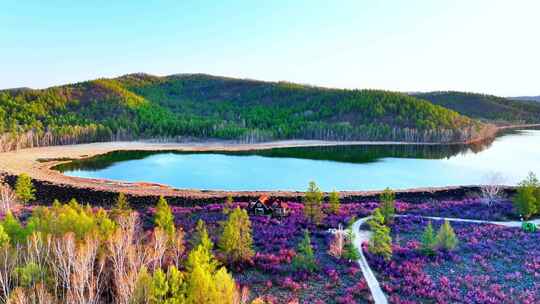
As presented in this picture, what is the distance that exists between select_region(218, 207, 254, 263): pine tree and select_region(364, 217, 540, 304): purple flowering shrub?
28.5 ft

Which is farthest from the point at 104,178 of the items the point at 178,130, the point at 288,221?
the point at 178,130

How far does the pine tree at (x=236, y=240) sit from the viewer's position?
26297 mm

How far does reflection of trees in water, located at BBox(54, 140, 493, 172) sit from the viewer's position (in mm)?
89000

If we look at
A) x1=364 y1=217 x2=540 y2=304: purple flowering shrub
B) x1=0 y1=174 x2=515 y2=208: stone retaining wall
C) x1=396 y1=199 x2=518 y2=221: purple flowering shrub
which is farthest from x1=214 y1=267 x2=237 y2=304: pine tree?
x1=0 y1=174 x2=515 y2=208: stone retaining wall

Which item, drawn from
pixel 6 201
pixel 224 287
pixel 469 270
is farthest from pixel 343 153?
pixel 224 287

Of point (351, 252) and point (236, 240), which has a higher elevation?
point (236, 240)

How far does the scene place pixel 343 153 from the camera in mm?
105875

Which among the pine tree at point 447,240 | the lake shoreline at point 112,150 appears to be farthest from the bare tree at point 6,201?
the pine tree at point 447,240

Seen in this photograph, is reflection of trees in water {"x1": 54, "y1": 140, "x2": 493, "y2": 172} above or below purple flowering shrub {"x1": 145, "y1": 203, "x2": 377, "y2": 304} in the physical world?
above

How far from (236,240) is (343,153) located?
271 ft

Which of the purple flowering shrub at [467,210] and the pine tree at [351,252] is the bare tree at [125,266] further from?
the purple flowering shrub at [467,210]

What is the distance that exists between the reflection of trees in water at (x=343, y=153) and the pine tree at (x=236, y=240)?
61.3m

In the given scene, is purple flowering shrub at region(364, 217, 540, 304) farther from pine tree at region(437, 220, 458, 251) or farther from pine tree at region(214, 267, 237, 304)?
pine tree at region(214, 267, 237, 304)

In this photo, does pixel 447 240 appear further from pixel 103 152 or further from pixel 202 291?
pixel 103 152
